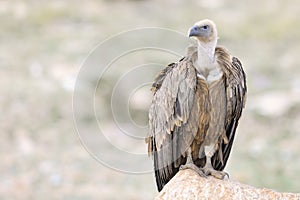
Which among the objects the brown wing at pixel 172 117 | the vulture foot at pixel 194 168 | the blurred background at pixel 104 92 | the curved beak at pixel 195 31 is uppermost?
the blurred background at pixel 104 92

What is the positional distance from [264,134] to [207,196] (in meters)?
8.86

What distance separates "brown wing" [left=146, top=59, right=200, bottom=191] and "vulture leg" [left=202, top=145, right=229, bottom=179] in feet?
0.70

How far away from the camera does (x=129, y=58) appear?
56.7 feet

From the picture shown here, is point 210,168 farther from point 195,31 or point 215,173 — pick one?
point 195,31

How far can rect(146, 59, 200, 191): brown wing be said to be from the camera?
6.57 meters

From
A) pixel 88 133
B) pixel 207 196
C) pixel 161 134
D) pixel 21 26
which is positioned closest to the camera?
pixel 207 196

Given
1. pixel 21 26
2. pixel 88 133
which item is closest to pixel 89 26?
pixel 21 26

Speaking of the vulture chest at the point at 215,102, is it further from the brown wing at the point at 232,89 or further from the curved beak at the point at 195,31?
the curved beak at the point at 195,31

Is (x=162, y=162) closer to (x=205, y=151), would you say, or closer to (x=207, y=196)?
(x=205, y=151)

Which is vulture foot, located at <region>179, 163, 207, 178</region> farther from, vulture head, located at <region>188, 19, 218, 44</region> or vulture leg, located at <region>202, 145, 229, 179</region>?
vulture head, located at <region>188, 19, 218, 44</region>

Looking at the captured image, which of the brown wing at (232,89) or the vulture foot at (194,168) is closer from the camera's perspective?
the vulture foot at (194,168)

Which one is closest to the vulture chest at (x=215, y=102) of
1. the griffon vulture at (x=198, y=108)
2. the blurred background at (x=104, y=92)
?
the griffon vulture at (x=198, y=108)

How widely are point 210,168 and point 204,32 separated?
3.87 feet

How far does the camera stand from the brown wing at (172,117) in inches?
259
